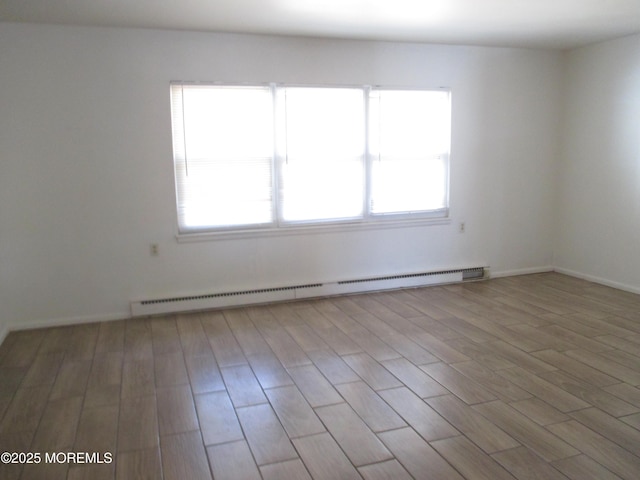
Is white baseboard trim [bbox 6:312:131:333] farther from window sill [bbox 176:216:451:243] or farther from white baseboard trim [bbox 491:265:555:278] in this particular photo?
white baseboard trim [bbox 491:265:555:278]

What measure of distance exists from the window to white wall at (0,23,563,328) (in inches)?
5.1

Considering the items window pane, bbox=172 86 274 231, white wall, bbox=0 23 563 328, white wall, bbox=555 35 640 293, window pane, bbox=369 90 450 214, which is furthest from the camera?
window pane, bbox=369 90 450 214

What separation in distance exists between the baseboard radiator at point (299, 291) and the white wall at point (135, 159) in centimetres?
8

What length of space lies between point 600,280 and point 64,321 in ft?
17.2

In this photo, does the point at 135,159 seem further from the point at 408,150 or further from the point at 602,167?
the point at 602,167

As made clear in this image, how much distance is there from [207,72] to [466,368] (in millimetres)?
3215

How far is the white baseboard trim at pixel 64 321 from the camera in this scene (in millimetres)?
4262

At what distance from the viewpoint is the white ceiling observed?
11.8 feet

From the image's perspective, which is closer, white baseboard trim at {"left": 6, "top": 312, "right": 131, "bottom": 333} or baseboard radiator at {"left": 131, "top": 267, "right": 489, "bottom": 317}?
white baseboard trim at {"left": 6, "top": 312, "right": 131, "bottom": 333}

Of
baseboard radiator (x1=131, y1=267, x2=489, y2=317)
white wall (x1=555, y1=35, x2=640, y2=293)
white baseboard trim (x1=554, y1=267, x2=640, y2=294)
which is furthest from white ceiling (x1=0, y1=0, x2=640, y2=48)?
white baseboard trim (x1=554, y1=267, x2=640, y2=294)

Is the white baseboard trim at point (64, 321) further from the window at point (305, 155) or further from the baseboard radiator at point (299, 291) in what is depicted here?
the window at point (305, 155)

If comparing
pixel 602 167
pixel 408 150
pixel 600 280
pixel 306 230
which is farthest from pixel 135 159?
pixel 600 280

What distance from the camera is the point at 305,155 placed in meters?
4.91

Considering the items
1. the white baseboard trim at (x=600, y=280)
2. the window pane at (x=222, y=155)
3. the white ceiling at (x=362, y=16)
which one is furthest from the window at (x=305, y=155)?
the white baseboard trim at (x=600, y=280)
